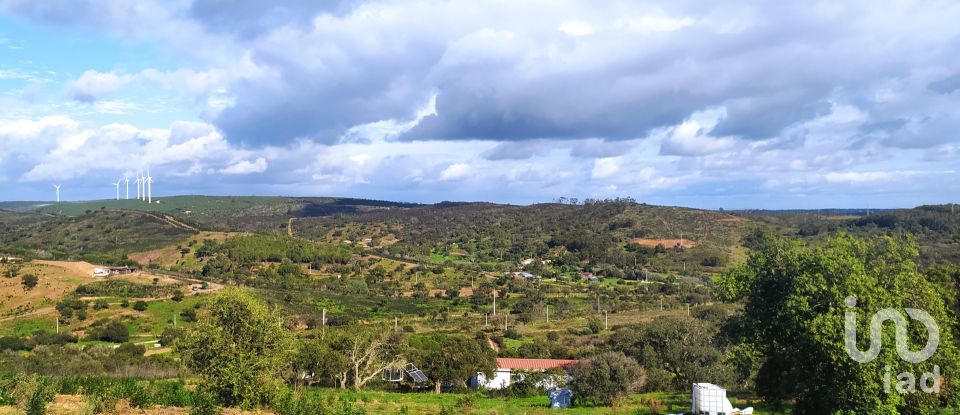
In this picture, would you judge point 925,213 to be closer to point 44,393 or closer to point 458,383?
point 458,383

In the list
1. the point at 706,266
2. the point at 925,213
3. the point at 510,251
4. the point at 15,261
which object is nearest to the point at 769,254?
the point at 15,261

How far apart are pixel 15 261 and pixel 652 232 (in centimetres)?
13109

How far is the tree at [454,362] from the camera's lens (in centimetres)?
4712

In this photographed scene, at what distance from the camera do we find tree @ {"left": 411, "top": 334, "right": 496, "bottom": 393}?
47125mm

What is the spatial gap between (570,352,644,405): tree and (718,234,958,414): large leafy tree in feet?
38.1

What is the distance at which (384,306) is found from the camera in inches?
3836

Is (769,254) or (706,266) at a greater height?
(769,254)

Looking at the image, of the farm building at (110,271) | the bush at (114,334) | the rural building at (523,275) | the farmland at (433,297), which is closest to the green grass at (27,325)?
the farmland at (433,297)

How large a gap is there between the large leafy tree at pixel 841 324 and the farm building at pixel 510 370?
24.6 meters

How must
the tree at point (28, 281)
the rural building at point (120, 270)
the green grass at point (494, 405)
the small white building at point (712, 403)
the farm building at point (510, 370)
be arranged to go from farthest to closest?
the rural building at point (120, 270) → the tree at point (28, 281) → the farm building at point (510, 370) → the green grass at point (494, 405) → the small white building at point (712, 403)

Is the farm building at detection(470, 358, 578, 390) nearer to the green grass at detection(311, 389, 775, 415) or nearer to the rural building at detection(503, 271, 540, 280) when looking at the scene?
the green grass at detection(311, 389, 775, 415)

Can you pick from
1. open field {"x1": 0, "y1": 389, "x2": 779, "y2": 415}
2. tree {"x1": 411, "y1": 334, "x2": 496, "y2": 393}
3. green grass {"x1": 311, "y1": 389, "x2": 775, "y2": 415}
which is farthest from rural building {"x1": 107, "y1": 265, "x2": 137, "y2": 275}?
green grass {"x1": 311, "y1": 389, "x2": 775, "y2": 415}

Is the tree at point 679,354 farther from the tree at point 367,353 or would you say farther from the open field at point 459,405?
the tree at point 367,353

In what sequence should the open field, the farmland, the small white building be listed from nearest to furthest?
the open field → the small white building → the farmland
